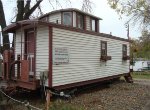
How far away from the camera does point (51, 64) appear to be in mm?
12461

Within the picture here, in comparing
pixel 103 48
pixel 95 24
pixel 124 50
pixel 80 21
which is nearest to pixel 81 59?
pixel 103 48

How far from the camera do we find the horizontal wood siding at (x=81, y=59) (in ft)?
42.7

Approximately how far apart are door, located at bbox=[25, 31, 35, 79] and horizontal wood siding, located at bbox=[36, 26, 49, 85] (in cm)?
53

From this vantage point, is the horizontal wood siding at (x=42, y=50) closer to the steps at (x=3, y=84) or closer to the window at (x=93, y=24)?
the steps at (x=3, y=84)

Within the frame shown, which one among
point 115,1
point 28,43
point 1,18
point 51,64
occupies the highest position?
point 115,1

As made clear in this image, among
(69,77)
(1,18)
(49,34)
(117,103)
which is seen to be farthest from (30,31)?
(1,18)

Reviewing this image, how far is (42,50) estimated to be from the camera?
508 inches

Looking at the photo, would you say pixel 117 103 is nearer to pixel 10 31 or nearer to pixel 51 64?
pixel 51 64

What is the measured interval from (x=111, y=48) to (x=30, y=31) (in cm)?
A: 642

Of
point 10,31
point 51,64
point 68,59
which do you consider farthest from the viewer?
point 10,31

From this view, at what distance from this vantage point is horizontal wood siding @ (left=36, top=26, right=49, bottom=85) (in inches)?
499

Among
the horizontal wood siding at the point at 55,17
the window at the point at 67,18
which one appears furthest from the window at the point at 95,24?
the horizontal wood siding at the point at 55,17

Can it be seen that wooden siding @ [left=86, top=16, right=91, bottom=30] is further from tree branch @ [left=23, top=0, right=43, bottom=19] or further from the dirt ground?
tree branch @ [left=23, top=0, right=43, bottom=19]

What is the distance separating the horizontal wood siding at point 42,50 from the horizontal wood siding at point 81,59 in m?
0.36
